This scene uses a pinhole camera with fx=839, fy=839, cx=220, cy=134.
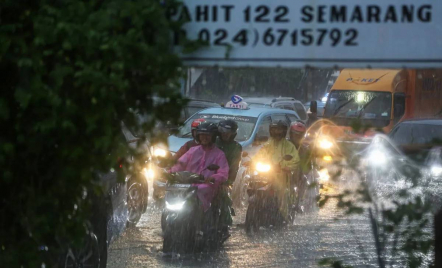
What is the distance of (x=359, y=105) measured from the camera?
71.5 feet

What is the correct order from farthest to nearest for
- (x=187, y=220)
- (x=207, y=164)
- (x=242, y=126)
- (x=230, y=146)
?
1. (x=242, y=126)
2. (x=230, y=146)
3. (x=207, y=164)
4. (x=187, y=220)

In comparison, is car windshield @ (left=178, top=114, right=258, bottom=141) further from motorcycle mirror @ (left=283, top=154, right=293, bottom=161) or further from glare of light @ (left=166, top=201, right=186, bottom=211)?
glare of light @ (left=166, top=201, right=186, bottom=211)

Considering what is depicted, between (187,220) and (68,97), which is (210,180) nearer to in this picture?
(187,220)

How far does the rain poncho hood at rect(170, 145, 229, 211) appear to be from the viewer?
9.23 meters

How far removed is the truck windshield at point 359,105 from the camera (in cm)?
2148

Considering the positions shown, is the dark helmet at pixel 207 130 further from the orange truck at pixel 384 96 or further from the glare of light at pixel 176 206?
the orange truck at pixel 384 96

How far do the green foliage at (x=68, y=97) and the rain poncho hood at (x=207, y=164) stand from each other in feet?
19.1

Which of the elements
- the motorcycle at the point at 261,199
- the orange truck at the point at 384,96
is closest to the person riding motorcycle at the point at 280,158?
the motorcycle at the point at 261,199

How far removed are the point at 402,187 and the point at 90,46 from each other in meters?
1.86

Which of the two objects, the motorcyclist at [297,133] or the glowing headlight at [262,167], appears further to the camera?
the motorcyclist at [297,133]

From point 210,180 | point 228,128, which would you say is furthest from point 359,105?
point 210,180

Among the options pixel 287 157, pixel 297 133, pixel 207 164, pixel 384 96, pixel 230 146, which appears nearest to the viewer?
pixel 207 164

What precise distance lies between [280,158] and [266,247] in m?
1.82

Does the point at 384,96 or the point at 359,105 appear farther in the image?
the point at 359,105
